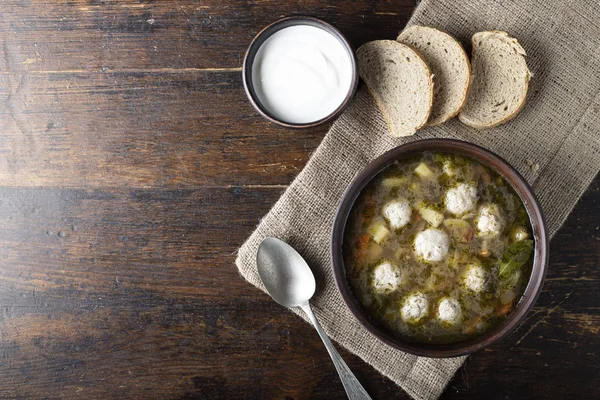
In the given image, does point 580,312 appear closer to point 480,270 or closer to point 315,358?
point 480,270

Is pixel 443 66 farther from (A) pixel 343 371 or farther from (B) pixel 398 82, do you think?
(A) pixel 343 371

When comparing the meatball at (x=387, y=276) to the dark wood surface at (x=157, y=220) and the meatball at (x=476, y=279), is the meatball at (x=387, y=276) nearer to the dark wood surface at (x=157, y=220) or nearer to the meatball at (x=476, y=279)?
the meatball at (x=476, y=279)

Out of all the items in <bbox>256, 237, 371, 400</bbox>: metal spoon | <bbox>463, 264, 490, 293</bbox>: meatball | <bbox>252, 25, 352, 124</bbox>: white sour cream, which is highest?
<bbox>252, 25, 352, 124</bbox>: white sour cream

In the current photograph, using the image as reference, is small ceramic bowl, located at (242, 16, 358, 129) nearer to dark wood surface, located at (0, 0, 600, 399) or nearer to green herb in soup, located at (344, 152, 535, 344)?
dark wood surface, located at (0, 0, 600, 399)

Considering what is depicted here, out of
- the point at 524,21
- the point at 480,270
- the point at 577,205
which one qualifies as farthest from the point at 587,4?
the point at 480,270

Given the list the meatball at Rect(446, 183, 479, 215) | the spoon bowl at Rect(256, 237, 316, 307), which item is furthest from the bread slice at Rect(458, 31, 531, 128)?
the spoon bowl at Rect(256, 237, 316, 307)

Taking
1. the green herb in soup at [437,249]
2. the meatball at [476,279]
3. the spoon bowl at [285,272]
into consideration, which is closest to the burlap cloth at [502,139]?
the spoon bowl at [285,272]

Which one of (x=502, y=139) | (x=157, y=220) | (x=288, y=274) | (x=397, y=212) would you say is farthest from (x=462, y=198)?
(x=157, y=220)
